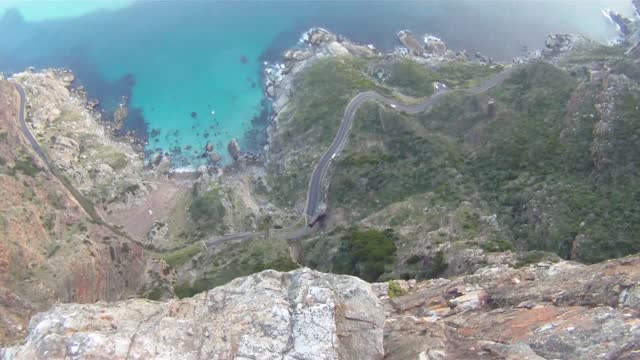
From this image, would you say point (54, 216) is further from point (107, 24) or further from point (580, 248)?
point (107, 24)

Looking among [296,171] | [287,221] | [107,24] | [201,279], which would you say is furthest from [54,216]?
[107,24]

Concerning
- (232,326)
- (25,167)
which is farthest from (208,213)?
(232,326)

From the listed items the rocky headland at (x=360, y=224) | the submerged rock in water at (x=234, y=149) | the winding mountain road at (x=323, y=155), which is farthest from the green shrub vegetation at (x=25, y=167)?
the submerged rock in water at (x=234, y=149)

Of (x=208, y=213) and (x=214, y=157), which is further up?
(x=214, y=157)

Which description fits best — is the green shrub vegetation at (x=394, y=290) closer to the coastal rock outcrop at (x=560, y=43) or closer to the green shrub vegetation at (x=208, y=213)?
the green shrub vegetation at (x=208, y=213)

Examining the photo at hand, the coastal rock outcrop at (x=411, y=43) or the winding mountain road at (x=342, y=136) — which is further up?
the coastal rock outcrop at (x=411, y=43)

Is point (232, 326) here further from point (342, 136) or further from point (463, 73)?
point (463, 73)

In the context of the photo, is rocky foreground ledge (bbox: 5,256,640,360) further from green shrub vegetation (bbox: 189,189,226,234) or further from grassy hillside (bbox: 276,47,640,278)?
green shrub vegetation (bbox: 189,189,226,234)
